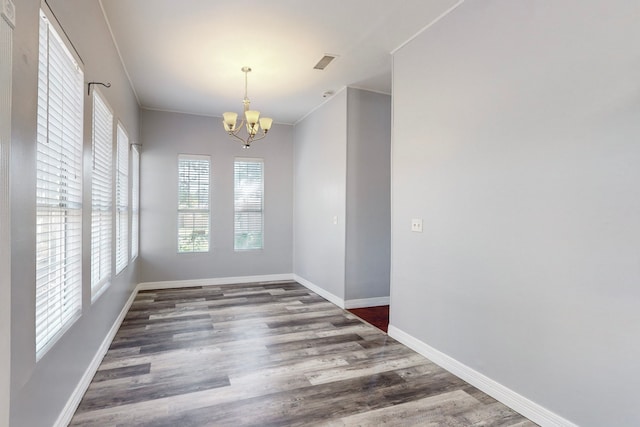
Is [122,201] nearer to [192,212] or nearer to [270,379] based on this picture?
[192,212]

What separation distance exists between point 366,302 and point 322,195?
1.64 m

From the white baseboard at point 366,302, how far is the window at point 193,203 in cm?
272

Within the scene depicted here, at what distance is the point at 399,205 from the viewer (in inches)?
133

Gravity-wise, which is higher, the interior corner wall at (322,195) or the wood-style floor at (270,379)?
the interior corner wall at (322,195)

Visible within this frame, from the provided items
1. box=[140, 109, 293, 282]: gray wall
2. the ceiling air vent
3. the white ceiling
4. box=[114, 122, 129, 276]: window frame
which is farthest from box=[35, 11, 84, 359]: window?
box=[140, 109, 293, 282]: gray wall

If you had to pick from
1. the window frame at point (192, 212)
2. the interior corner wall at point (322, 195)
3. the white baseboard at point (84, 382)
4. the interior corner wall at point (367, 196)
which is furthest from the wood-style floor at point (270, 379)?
the window frame at point (192, 212)

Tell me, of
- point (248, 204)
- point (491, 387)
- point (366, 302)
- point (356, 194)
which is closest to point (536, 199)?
point (491, 387)

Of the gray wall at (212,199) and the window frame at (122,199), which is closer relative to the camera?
the window frame at (122,199)

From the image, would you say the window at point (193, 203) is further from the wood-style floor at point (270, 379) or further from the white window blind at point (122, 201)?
the wood-style floor at point (270, 379)

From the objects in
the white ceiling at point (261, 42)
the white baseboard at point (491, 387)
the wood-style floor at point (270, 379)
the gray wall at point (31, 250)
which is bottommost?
the wood-style floor at point (270, 379)

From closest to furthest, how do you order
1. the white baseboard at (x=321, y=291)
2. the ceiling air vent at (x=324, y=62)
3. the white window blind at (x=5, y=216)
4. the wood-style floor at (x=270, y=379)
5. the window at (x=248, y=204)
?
the white window blind at (x=5, y=216)
the wood-style floor at (x=270, y=379)
the ceiling air vent at (x=324, y=62)
the white baseboard at (x=321, y=291)
the window at (x=248, y=204)

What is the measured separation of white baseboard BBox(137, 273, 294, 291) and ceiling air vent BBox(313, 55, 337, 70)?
147 inches

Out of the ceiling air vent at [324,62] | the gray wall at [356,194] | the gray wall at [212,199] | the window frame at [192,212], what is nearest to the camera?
the ceiling air vent at [324,62]

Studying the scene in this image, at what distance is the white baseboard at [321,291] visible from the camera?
461 centimetres
